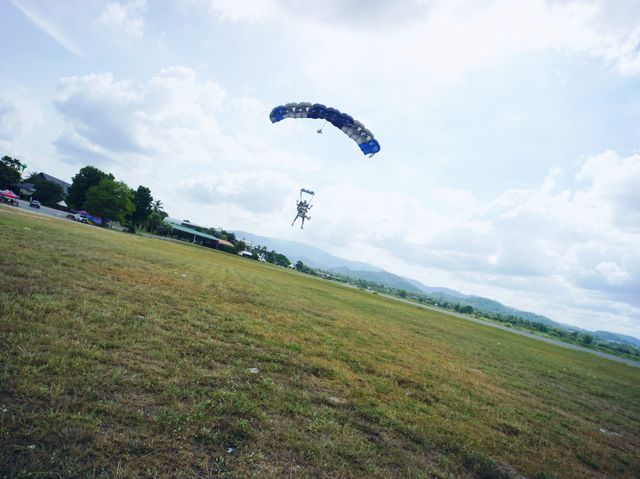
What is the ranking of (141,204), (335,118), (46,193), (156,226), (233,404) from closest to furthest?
1. (233,404)
2. (335,118)
3. (141,204)
4. (46,193)
5. (156,226)

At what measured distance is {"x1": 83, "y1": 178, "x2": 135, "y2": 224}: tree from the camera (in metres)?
75.2

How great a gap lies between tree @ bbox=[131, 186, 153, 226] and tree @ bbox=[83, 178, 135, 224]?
18.9m

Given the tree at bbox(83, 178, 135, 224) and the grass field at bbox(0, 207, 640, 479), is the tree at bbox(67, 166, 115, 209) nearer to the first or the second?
the tree at bbox(83, 178, 135, 224)

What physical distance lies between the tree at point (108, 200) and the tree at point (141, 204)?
61.9 ft

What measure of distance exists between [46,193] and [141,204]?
Answer: 37.7 metres

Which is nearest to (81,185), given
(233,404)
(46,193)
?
(46,193)

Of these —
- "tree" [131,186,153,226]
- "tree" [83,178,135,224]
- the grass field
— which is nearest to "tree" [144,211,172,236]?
"tree" [131,186,153,226]

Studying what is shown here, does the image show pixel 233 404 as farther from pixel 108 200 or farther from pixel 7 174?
pixel 7 174

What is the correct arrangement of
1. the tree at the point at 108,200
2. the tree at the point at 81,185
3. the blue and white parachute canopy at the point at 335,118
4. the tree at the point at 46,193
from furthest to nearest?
the tree at the point at 46,193 < the tree at the point at 81,185 < the tree at the point at 108,200 < the blue and white parachute canopy at the point at 335,118

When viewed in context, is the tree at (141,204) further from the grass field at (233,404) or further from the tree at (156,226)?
the grass field at (233,404)

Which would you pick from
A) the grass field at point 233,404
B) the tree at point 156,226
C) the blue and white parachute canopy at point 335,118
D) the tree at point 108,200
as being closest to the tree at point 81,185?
the tree at point 108,200

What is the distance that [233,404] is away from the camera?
655 centimetres

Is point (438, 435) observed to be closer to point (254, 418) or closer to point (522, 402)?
point (254, 418)

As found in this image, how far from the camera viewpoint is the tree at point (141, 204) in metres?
99.2
